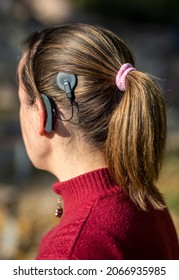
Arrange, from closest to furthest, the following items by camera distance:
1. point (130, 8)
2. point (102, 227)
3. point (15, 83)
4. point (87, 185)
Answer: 1. point (102, 227)
2. point (87, 185)
3. point (15, 83)
4. point (130, 8)

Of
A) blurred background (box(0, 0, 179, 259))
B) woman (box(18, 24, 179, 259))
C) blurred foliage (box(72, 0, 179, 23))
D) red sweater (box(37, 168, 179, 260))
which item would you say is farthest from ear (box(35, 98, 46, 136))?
blurred foliage (box(72, 0, 179, 23))

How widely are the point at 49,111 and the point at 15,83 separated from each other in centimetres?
556

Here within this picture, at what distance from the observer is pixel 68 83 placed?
1.69 metres

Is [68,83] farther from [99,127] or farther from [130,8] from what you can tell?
[130,8]

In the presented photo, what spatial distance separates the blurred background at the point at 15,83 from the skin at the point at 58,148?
1.72 ft

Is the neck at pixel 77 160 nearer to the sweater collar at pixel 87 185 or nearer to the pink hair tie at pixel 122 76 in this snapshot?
the sweater collar at pixel 87 185

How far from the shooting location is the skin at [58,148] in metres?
1.72

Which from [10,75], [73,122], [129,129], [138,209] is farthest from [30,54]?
[10,75]

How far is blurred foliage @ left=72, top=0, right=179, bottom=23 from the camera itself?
11.1m

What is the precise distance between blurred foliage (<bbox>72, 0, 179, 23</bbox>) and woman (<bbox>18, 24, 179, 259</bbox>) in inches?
370

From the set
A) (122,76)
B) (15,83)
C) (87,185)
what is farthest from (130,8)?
(87,185)

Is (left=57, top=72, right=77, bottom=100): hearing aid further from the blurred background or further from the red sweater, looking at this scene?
the blurred background

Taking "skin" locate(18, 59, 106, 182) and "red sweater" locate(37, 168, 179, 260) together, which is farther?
"skin" locate(18, 59, 106, 182)

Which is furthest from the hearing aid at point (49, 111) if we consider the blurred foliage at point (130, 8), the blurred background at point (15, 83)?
the blurred foliage at point (130, 8)
